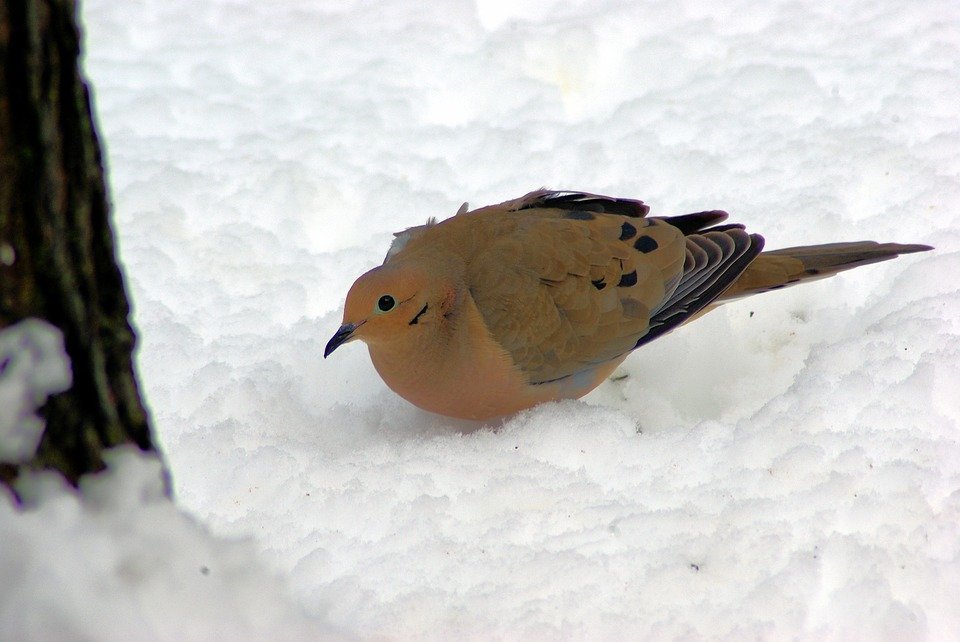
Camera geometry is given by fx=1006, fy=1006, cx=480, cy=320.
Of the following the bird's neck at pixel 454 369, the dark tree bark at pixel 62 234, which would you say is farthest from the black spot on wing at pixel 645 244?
the dark tree bark at pixel 62 234

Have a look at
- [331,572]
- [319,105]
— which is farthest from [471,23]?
[331,572]

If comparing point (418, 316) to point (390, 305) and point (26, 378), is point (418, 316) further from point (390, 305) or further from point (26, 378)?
point (26, 378)

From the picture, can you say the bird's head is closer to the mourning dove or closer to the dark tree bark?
the mourning dove

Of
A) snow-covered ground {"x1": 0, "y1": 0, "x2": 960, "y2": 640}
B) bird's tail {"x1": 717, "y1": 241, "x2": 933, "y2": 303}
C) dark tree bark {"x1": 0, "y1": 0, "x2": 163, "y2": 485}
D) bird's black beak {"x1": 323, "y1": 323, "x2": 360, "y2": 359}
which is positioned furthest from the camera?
bird's tail {"x1": 717, "y1": 241, "x2": 933, "y2": 303}

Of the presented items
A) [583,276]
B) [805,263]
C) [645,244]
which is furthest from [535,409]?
[805,263]

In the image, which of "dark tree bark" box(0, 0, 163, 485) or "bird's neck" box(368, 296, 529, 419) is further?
"bird's neck" box(368, 296, 529, 419)

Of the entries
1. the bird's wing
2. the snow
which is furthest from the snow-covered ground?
the bird's wing

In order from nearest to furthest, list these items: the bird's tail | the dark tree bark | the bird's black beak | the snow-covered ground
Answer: the dark tree bark → the snow-covered ground → the bird's black beak → the bird's tail
